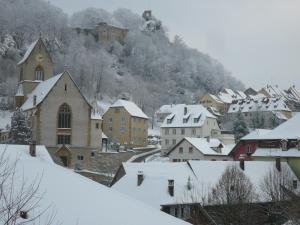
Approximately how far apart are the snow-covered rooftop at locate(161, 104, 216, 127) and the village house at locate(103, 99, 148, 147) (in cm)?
618

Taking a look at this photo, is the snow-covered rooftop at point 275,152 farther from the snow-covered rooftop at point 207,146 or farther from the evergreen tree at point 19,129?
the evergreen tree at point 19,129

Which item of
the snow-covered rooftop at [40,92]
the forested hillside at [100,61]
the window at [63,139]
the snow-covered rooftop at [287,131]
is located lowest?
the window at [63,139]

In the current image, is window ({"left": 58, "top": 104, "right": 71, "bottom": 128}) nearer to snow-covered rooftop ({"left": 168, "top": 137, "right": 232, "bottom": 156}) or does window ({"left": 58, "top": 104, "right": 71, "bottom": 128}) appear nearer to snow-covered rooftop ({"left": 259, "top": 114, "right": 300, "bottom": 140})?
snow-covered rooftop ({"left": 168, "top": 137, "right": 232, "bottom": 156})

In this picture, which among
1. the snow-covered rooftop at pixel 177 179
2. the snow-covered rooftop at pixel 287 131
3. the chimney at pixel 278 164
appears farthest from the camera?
the snow-covered rooftop at pixel 287 131

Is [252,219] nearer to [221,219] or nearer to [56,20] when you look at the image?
[221,219]

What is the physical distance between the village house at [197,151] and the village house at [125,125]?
26478mm

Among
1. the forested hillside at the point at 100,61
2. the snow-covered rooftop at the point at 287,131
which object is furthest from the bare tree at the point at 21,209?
the forested hillside at the point at 100,61

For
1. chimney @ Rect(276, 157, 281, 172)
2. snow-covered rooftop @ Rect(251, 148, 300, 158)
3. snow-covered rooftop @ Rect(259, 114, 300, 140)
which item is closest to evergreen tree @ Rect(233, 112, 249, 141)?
snow-covered rooftop @ Rect(259, 114, 300, 140)

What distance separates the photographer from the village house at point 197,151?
2788 inches

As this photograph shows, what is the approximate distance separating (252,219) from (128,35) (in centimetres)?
16834

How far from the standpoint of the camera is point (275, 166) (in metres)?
47.2

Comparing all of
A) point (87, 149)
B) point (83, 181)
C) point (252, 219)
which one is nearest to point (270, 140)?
point (252, 219)

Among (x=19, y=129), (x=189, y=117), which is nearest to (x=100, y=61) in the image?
(x=189, y=117)

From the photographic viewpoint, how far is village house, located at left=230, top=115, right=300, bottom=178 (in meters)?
49.5
